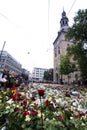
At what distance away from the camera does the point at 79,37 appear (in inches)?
1148

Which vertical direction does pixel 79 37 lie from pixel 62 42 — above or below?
below

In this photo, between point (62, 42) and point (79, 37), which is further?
point (62, 42)

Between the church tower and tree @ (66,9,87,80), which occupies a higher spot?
the church tower

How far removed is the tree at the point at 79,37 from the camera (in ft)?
91.1

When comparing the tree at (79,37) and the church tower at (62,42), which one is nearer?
the tree at (79,37)

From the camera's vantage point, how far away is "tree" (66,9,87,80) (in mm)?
27773

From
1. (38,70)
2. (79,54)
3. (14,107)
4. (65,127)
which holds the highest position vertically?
(38,70)

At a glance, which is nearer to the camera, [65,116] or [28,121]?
[28,121]

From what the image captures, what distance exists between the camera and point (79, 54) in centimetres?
2773

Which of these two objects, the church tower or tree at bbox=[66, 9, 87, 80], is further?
the church tower

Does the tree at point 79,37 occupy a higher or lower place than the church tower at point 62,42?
lower

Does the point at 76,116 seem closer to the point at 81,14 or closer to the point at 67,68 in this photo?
the point at 81,14

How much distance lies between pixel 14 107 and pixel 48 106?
50 cm

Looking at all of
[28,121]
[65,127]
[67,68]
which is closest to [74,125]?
[65,127]
